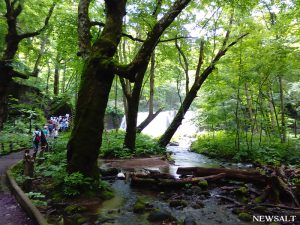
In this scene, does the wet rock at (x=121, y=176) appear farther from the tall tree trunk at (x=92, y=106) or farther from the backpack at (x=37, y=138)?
the backpack at (x=37, y=138)

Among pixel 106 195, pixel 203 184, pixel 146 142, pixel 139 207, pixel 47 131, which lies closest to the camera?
pixel 139 207

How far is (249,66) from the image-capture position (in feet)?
44.4

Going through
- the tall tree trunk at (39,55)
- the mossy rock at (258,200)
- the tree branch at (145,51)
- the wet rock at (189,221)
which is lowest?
the wet rock at (189,221)

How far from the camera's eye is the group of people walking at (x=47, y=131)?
1269cm

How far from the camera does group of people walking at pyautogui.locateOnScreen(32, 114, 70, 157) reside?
500 inches

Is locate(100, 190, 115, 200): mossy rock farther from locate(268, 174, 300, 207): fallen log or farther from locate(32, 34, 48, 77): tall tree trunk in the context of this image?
locate(32, 34, 48, 77): tall tree trunk

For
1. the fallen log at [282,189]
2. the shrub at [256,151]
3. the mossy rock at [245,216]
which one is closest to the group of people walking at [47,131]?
the mossy rock at [245,216]

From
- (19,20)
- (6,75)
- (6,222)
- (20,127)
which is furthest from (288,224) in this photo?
(19,20)

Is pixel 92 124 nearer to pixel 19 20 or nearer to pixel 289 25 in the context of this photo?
pixel 289 25

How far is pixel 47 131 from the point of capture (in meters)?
18.2

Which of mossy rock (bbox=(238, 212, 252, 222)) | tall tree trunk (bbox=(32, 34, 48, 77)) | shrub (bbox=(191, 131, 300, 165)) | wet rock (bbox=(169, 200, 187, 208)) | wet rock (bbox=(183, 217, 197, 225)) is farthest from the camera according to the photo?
tall tree trunk (bbox=(32, 34, 48, 77))

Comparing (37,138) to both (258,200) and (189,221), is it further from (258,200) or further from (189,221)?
(258,200)

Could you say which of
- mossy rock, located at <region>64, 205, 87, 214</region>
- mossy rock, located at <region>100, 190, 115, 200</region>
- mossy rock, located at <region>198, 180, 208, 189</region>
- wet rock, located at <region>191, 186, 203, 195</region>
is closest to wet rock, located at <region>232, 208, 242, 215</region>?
wet rock, located at <region>191, 186, 203, 195</region>

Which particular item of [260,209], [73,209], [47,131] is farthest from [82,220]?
[47,131]
